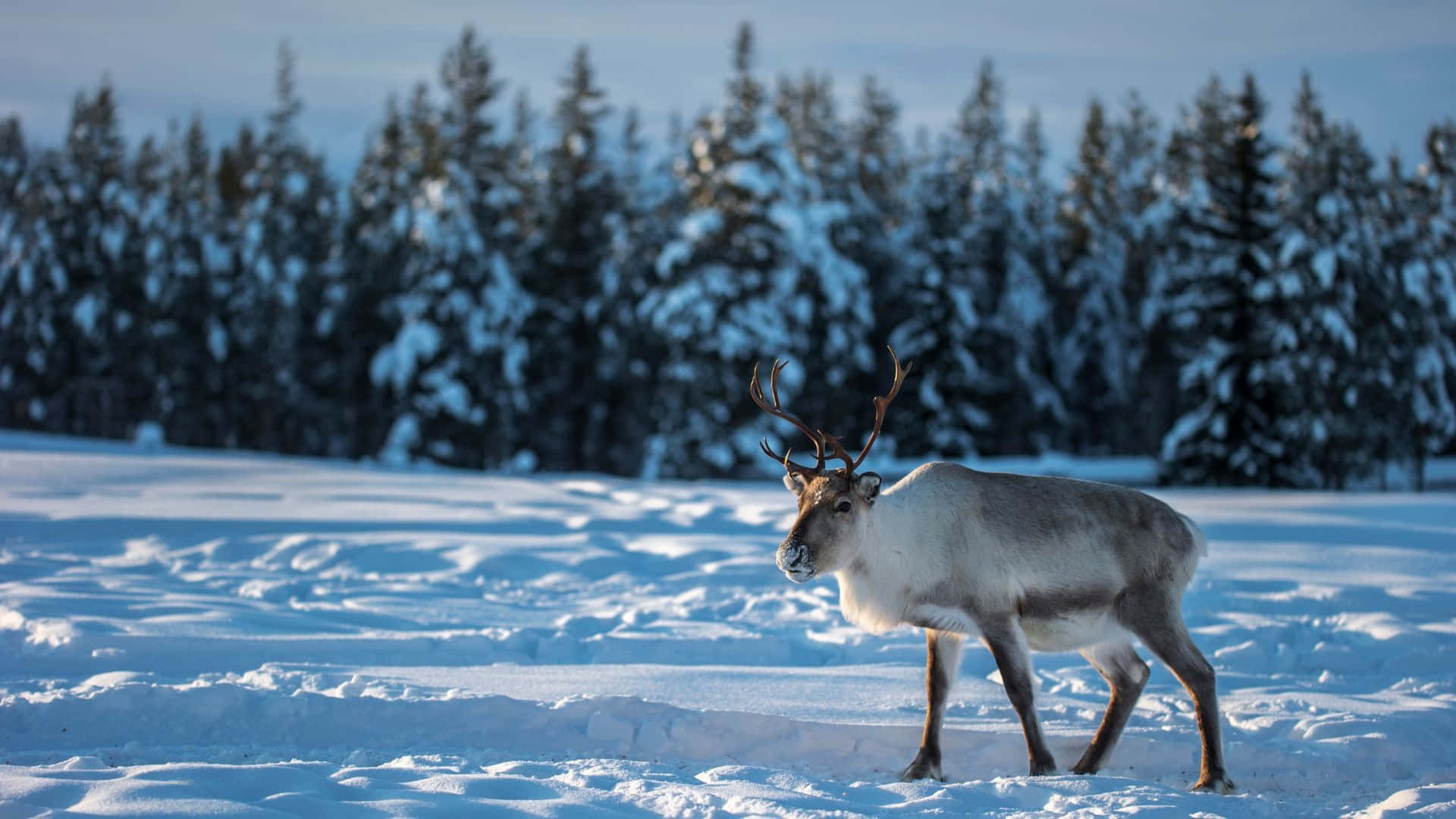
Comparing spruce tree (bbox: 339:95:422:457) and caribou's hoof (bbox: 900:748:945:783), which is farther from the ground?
spruce tree (bbox: 339:95:422:457)

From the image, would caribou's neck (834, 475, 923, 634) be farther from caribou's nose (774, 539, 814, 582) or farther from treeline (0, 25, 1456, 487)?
treeline (0, 25, 1456, 487)

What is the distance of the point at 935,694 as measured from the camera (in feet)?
18.1

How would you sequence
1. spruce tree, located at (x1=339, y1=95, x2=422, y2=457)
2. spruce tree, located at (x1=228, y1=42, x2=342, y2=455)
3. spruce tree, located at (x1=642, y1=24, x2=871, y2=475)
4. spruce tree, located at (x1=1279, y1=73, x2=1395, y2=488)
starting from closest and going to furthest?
1. spruce tree, located at (x1=1279, y1=73, x2=1395, y2=488)
2. spruce tree, located at (x1=642, y1=24, x2=871, y2=475)
3. spruce tree, located at (x1=339, y1=95, x2=422, y2=457)
4. spruce tree, located at (x1=228, y1=42, x2=342, y2=455)

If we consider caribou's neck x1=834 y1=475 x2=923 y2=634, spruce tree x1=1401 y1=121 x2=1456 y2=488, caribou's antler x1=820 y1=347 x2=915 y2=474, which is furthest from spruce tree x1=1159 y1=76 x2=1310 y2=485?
caribou's neck x1=834 y1=475 x2=923 y2=634

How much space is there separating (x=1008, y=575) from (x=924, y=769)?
36.6 inches

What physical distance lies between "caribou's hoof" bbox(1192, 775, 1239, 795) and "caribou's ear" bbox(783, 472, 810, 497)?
2.10 m

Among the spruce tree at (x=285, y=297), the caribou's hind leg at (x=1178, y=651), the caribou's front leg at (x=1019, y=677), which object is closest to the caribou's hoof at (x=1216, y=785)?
the caribou's hind leg at (x=1178, y=651)

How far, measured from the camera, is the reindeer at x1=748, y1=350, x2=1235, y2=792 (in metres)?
5.37

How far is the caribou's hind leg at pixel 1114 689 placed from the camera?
5.50 meters

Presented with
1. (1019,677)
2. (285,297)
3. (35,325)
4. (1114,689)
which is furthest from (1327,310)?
(35,325)

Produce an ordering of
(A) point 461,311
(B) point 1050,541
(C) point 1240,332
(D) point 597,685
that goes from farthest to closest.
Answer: (A) point 461,311 → (C) point 1240,332 → (D) point 597,685 → (B) point 1050,541

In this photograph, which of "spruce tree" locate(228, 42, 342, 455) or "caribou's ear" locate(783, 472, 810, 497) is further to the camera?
"spruce tree" locate(228, 42, 342, 455)

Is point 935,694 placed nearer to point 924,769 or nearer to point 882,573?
point 924,769

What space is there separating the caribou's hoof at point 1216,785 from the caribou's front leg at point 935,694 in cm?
108
